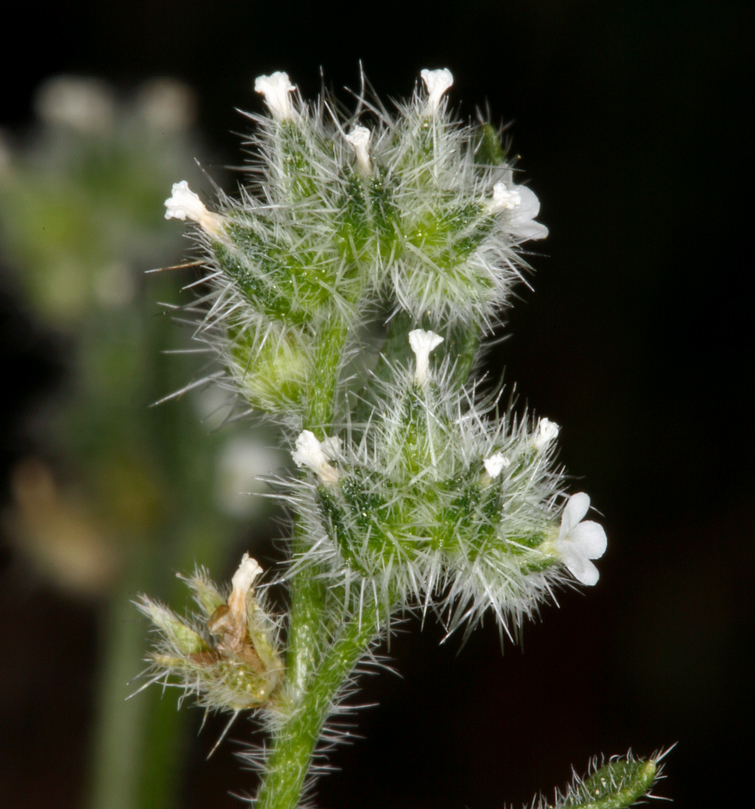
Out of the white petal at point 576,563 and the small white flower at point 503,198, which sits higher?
the small white flower at point 503,198

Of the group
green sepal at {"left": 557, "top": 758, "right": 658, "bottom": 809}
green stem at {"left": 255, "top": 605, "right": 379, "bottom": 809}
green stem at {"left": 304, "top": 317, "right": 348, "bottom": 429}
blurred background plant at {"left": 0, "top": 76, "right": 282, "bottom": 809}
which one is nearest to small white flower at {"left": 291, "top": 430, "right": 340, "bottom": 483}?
green stem at {"left": 304, "top": 317, "right": 348, "bottom": 429}

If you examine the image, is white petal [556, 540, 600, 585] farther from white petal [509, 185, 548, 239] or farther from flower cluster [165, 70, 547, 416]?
white petal [509, 185, 548, 239]

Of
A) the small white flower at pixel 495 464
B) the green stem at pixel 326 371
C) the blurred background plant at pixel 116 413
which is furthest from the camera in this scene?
the blurred background plant at pixel 116 413

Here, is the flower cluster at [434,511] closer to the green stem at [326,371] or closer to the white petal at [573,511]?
the white petal at [573,511]

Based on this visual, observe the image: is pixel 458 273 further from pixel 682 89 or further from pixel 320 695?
pixel 682 89

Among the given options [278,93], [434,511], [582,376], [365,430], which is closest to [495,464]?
[434,511]

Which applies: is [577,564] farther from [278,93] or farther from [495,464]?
[278,93]

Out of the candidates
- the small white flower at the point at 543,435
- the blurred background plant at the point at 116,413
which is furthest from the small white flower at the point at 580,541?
the blurred background plant at the point at 116,413
